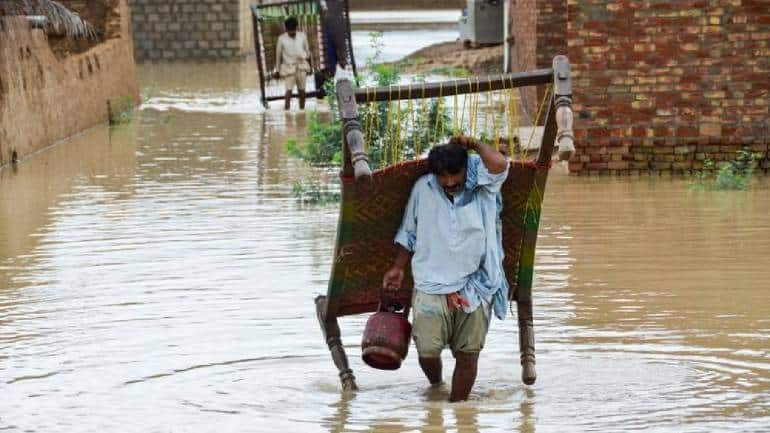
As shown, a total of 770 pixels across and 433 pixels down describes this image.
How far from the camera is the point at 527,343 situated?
273 inches

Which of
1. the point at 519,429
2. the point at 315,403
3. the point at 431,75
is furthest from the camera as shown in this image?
the point at 431,75

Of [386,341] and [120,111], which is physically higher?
[386,341]

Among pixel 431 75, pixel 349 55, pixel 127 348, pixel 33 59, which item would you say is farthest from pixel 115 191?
pixel 431 75

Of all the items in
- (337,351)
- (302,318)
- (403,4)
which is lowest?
(403,4)

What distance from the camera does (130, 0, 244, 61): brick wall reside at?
34.7m

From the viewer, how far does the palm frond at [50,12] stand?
16.0 m

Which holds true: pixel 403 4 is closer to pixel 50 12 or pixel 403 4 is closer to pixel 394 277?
pixel 50 12

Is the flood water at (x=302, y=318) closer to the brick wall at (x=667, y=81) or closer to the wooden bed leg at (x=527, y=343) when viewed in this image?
the wooden bed leg at (x=527, y=343)

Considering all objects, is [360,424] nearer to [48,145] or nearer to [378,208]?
[378,208]

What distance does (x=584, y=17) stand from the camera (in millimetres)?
13406

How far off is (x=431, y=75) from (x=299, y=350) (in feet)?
53.4

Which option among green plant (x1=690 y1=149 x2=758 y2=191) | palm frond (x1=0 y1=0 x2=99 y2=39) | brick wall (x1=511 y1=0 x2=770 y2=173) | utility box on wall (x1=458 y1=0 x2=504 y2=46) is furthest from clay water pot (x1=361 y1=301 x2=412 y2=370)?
utility box on wall (x1=458 y1=0 x2=504 y2=46)

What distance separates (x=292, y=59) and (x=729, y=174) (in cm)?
975

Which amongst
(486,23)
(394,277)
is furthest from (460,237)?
(486,23)
